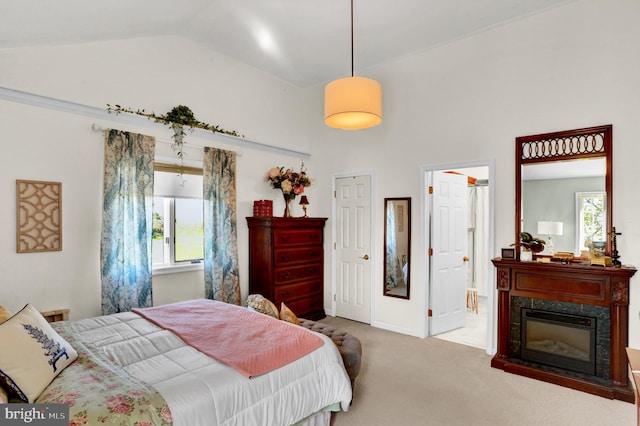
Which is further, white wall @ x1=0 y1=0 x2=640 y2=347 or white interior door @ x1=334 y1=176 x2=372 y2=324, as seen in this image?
white interior door @ x1=334 y1=176 x2=372 y2=324

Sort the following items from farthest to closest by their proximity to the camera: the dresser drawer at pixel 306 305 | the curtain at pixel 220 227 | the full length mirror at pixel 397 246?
the dresser drawer at pixel 306 305 < the full length mirror at pixel 397 246 < the curtain at pixel 220 227

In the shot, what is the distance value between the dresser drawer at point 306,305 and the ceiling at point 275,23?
3211 millimetres

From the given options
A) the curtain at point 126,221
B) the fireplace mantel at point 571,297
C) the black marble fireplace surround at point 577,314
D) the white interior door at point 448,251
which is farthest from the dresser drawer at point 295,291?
the black marble fireplace surround at point 577,314

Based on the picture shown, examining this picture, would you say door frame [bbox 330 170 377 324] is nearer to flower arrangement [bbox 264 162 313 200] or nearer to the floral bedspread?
flower arrangement [bbox 264 162 313 200]

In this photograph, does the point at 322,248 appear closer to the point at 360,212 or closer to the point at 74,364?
the point at 360,212

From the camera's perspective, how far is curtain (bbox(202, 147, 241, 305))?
159 inches

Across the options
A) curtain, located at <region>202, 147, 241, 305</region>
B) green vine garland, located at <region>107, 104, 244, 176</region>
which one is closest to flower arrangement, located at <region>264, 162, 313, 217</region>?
curtain, located at <region>202, 147, 241, 305</region>

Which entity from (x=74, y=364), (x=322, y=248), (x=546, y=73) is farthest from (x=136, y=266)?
(x=546, y=73)

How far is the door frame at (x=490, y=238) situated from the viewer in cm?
366

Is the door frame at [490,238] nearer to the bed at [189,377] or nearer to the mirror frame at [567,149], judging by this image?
the mirror frame at [567,149]

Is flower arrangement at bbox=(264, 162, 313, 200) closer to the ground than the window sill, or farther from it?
farther from it

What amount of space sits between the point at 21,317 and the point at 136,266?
1686mm

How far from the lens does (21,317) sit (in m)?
1.75

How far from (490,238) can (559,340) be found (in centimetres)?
112
